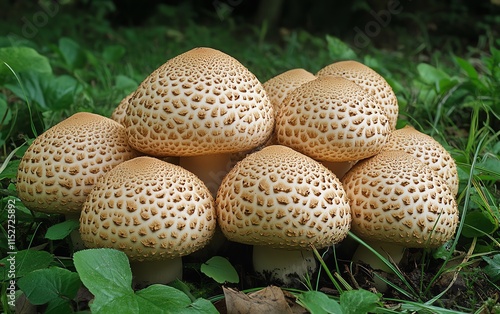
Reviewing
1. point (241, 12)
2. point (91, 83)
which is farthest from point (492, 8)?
point (91, 83)

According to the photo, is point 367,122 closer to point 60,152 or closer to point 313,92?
point 313,92

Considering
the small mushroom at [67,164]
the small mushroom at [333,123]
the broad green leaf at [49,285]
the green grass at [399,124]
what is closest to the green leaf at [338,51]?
the green grass at [399,124]

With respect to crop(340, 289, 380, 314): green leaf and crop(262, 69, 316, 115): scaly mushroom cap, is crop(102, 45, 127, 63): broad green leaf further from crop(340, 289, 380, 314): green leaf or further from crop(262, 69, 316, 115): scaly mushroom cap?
crop(340, 289, 380, 314): green leaf

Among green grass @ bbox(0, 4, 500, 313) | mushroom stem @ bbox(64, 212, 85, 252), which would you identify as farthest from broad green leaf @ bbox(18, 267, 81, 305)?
mushroom stem @ bbox(64, 212, 85, 252)

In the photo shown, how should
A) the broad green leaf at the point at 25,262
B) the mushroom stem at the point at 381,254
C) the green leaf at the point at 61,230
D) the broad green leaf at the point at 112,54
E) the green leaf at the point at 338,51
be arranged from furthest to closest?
the broad green leaf at the point at 112,54
the green leaf at the point at 338,51
the mushroom stem at the point at 381,254
the green leaf at the point at 61,230
the broad green leaf at the point at 25,262

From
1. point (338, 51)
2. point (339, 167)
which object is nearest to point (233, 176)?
point (339, 167)

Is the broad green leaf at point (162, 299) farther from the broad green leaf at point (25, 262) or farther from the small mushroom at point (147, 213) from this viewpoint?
the broad green leaf at point (25, 262)
